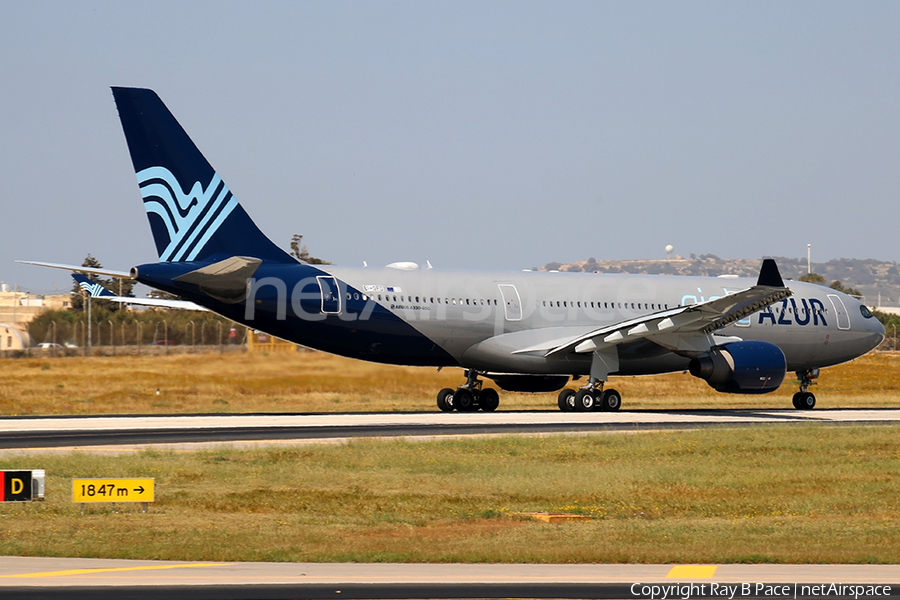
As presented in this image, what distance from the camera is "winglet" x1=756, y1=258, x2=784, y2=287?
107 feet

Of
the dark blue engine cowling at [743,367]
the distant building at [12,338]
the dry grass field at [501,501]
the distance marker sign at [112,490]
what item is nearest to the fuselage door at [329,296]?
the dry grass field at [501,501]

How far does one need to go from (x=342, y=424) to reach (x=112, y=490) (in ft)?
48.3

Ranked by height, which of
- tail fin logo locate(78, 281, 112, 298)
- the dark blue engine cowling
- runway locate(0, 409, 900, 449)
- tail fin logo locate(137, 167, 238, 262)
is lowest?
runway locate(0, 409, 900, 449)

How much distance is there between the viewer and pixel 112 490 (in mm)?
16266

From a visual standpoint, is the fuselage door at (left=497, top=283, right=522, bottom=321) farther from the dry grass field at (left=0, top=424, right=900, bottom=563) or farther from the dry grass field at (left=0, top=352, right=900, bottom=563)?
the dry grass field at (left=0, top=424, right=900, bottom=563)

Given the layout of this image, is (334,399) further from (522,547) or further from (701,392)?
(522,547)

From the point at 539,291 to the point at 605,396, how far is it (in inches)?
158

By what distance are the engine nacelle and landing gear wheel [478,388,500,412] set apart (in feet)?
1.42

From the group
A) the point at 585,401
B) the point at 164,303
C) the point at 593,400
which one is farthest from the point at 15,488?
the point at 593,400

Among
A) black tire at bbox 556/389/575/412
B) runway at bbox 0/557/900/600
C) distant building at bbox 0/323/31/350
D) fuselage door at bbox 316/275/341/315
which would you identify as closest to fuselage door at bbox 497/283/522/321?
black tire at bbox 556/389/575/412

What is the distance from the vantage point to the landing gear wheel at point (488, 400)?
3856 centimetres

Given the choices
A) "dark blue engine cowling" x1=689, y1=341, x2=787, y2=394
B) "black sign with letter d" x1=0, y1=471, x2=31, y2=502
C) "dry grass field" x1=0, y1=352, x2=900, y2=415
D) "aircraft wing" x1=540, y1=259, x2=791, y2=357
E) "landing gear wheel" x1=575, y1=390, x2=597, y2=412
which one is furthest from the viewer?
"dry grass field" x1=0, y1=352, x2=900, y2=415

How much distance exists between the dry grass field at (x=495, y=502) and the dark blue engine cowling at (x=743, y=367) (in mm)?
8664

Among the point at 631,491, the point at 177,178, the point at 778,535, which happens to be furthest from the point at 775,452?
the point at 177,178
